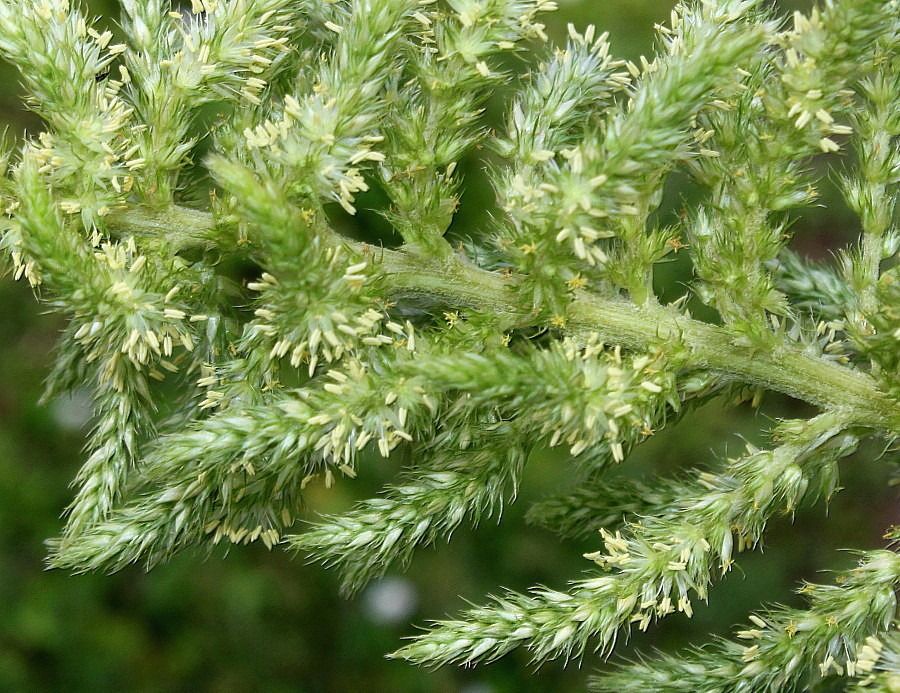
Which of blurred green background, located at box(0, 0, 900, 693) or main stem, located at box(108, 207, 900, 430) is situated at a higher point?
main stem, located at box(108, 207, 900, 430)

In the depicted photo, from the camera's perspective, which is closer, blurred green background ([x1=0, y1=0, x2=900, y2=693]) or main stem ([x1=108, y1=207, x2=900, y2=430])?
main stem ([x1=108, y1=207, x2=900, y2=430])

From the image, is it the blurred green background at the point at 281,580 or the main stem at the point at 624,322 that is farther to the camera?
the blurred green background at the point at 281,580

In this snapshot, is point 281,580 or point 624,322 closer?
point 624,322

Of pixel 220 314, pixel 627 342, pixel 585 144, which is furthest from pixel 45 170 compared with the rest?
pixel 627 342

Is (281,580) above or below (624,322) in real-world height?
below

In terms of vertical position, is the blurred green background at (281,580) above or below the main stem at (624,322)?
below
